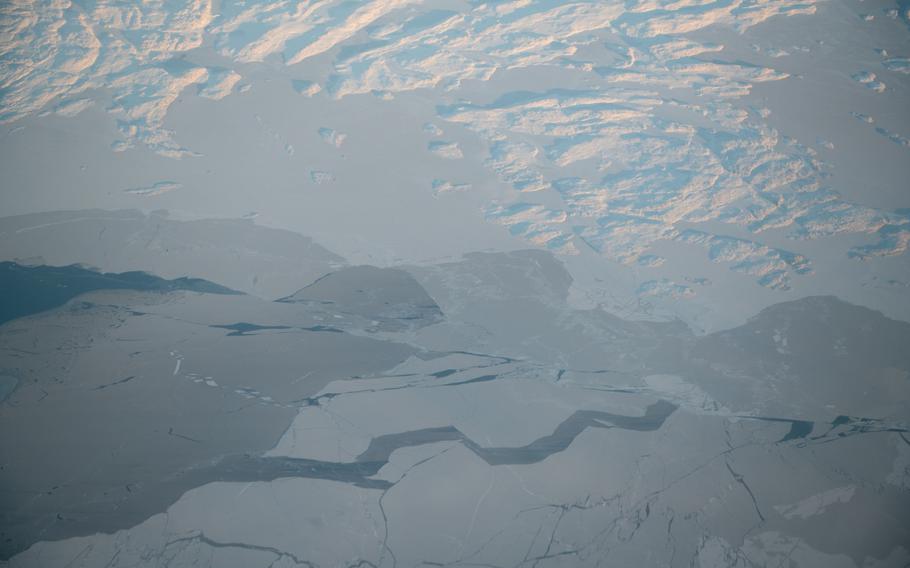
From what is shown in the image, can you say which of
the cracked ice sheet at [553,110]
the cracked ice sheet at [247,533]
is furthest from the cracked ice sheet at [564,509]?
the cracked ice sheet at [553,110]

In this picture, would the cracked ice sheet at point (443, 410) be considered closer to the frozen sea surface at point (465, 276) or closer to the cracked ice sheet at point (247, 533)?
the frozen sea surface at point (465, 276)

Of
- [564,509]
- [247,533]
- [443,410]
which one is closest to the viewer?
[247,533]

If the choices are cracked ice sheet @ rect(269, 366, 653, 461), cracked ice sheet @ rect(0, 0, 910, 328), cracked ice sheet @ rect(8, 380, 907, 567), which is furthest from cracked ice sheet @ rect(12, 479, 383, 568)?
cracked ice sheet @ rect(0, 0, 910, 328)

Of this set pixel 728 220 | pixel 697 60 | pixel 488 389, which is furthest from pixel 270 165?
pixel 728 220

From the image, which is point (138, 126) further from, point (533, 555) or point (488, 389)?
point (533, 555)

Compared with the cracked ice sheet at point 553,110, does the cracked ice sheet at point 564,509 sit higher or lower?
lower

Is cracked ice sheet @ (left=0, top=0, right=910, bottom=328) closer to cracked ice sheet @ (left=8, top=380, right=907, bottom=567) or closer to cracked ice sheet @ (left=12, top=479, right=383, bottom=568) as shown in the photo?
cracked ice sheet @ (left=8, top=380, right=907, bottom=567)

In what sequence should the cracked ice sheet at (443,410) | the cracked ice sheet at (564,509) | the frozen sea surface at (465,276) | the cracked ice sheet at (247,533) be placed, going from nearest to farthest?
the cracked ice sheet at (247,533)
the cracked ice sheet at (564,509)
the frozen sea surface at (465,276)
the cracked ice sheet at (443,410)

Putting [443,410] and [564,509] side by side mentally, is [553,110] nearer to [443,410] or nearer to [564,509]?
[443,410]

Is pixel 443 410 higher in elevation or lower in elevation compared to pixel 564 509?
higher

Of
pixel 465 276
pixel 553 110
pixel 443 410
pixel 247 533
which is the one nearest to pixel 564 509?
pixel 443 410

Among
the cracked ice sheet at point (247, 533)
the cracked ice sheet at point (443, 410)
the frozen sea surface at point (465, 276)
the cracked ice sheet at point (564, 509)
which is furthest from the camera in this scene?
the cracked ice sheet at point (443, 410)

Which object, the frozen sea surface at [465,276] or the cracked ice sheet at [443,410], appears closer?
the frozen sea surface at [465,276]
